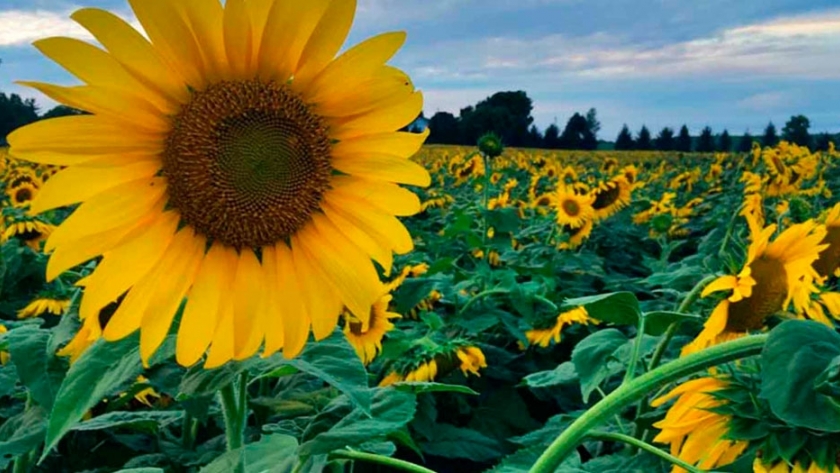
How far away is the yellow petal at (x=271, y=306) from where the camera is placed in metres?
1.21

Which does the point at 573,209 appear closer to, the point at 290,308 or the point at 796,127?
the point at 290,308

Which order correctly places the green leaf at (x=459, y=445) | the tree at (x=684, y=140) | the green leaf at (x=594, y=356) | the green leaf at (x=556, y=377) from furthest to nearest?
the tree at (x=684, y=140) < the green leaf at (x=459, y=445) < the green leaf at (x=556, y=377) < the green leaf at (x=594, y=356)

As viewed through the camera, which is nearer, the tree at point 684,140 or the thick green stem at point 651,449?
the thick green stem at point 651,449

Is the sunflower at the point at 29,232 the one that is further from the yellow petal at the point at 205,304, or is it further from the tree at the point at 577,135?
the tree at the point at 577,135

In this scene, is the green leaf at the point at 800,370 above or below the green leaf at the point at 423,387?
above

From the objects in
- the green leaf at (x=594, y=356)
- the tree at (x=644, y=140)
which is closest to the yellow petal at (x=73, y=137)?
the green leaf at (x=594, y=356)

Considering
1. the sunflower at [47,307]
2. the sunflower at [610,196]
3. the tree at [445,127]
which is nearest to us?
the sunflower at [47,307]

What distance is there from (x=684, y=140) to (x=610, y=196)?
128 ft

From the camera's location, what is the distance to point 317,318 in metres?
1.24

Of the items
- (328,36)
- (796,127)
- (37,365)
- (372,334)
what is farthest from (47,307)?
(796,127)

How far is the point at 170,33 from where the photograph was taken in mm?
1172

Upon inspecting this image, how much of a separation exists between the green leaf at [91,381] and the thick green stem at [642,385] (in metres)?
0.52

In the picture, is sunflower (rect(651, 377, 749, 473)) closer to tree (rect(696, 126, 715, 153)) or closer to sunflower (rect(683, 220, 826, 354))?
sunflower (rect(683, 220, 826, 354))

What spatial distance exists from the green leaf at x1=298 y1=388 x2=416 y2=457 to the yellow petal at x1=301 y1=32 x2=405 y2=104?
43cm
